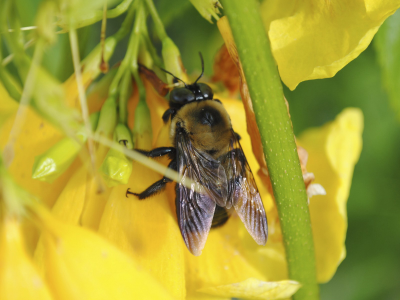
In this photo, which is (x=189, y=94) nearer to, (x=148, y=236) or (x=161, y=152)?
(x=161, y=152)

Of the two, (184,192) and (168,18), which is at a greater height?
(168,18)

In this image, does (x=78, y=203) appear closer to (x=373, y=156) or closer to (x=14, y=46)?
(x=14, y=46)

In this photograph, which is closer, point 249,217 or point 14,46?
point 14,46

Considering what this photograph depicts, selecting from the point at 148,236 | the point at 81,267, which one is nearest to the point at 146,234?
the point at 148,236

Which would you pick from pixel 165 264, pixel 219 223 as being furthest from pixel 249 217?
pixel 165 264

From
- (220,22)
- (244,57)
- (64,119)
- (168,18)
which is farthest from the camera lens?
(168,18)

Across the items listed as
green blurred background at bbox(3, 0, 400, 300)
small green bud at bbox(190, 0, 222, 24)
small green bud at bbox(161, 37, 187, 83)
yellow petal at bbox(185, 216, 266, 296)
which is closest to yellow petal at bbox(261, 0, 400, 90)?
small green bud at bbox(190, 0, 222, 24)

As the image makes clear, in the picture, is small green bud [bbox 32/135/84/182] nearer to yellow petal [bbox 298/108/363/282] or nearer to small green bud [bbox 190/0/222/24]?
small green bud [bbox 190/0/222/24]

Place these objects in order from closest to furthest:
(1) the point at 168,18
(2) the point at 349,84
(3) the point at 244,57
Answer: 1. (3) the point at 244,57
2. (1) the point at 168,18
3. (2) the point at 349,84
